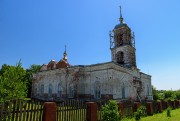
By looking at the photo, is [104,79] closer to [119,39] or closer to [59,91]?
[59,91]

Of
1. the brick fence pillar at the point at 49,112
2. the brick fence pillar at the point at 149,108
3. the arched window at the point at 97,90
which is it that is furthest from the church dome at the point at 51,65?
the brick fence pillar at the point at 49,112

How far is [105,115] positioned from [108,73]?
13335 millimetres

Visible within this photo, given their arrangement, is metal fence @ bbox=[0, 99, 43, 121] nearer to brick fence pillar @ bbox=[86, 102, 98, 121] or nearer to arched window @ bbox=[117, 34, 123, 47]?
brick fence pillar @ bbox=[86, 102, 98, 121]

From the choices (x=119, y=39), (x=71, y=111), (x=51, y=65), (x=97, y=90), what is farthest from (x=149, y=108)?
(x=51, y=65)

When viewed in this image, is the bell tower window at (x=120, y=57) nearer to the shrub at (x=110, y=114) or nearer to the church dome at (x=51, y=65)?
the church dome at (x=51, y=65)

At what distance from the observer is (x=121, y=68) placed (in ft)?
81.9

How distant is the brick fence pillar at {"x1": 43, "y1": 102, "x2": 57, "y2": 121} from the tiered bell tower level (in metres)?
21.7

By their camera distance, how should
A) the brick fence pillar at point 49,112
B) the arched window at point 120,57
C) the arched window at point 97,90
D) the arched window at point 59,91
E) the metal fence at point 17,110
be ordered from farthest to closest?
the arched window at point 120,57 < the arched window at point 59,91 < the arched window at point 97,90 < the brick fence pillar at point 49,112 < the metal fence at point 17,110

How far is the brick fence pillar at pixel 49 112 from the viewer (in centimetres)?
779

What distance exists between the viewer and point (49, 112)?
7.93 meters

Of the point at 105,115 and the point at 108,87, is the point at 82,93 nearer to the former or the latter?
the point at 108,87

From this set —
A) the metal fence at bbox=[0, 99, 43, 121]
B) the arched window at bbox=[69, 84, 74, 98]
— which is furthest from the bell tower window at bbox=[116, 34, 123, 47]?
the metal fence at bbox=[0, 99, 43, 121]

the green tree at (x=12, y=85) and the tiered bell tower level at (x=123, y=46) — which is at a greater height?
the tiered bell tower level at (x=123, y=46)

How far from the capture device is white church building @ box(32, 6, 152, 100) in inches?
918
